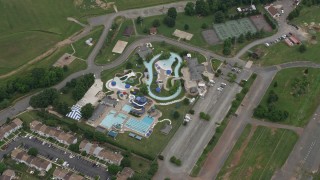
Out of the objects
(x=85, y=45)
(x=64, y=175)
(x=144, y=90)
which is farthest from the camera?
(x=85, y=45)

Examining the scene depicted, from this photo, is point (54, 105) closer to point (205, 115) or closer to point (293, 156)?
point (205, 115)

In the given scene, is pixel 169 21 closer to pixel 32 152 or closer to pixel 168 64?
pixel 168 64

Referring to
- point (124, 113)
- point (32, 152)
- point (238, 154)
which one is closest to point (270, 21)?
point (238, 154)

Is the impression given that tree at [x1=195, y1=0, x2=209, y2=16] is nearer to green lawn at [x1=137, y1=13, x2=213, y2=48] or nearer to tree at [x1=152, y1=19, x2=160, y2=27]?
green lawn at [x1=137, y1=13, x2=213, y2=48]

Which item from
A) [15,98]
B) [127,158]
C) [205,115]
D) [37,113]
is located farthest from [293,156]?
[15,98]

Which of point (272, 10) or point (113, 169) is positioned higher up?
point (272, 10)

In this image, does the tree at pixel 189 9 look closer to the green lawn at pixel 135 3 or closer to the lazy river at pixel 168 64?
the green lawn at pixel 135 3
